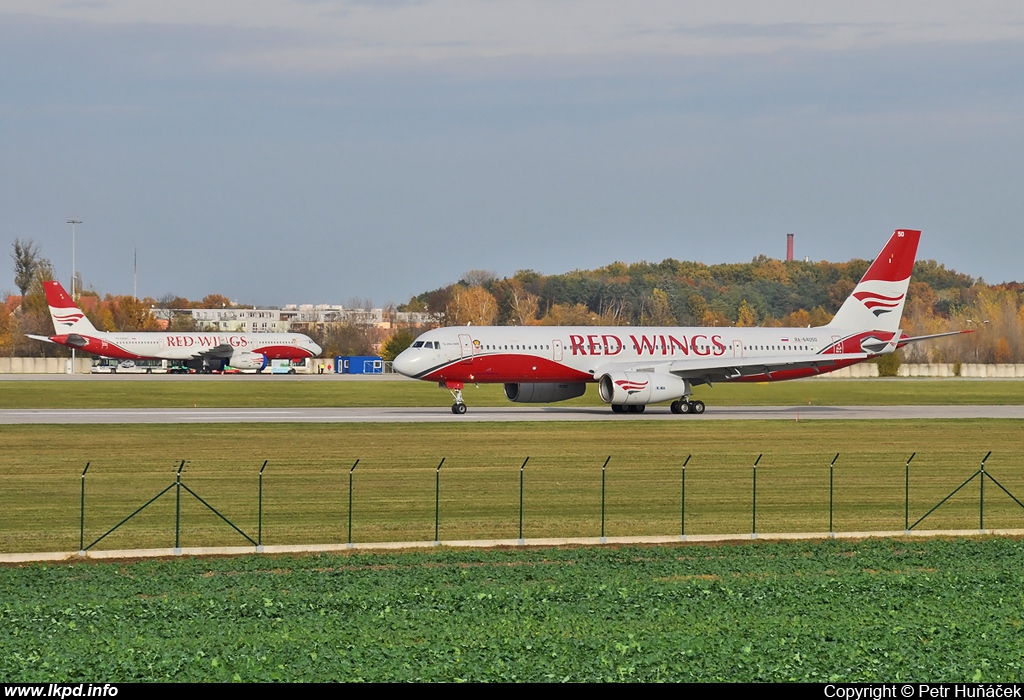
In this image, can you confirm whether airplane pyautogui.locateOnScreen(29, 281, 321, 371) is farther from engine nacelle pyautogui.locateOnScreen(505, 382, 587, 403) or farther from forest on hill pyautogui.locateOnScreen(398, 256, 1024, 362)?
engine nacelle pyautogui.locateOnScreen(505, 382, 587, 403)

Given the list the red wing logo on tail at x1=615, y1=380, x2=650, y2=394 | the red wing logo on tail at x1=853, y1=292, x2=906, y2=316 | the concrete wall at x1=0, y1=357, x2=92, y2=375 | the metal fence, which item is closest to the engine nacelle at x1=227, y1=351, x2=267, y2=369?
the concrete wall at x1=0, y1=357, x2=92, y2=375

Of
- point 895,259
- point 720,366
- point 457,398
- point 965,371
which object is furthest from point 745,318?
point 457,398

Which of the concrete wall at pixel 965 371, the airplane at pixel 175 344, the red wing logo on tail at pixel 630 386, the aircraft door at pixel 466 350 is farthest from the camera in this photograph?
the concrete wall at pixel 965 371

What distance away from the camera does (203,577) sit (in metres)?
21.8

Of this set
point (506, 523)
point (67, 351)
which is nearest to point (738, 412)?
point (506, 523)

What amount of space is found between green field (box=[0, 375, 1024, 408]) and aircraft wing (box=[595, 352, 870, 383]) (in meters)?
9.93

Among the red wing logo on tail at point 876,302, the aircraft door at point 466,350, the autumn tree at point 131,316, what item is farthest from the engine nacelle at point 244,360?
the red wing logo on tail at point 876,302

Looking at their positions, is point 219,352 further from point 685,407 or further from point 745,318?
point 685,407

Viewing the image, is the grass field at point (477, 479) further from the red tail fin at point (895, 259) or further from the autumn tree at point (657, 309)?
the autumn tree at point (657, 309)

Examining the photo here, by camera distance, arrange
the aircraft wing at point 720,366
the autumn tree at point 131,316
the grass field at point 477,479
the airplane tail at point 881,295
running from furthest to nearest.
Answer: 1. the autumn tree at point 131,316
2. the airplane tail at point 881,295
3. the aircraft wing at point 720,366
4. the grass field at point 477,479

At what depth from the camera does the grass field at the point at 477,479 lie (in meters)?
28.7

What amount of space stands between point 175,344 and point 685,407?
264 feet
